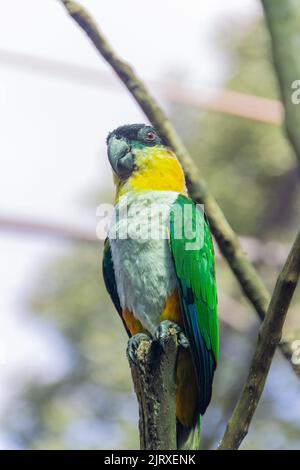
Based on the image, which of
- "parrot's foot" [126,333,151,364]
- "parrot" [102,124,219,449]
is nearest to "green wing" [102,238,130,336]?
"parrot" [102,124,219,449]

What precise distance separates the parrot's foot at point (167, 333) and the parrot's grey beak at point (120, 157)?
0.51m

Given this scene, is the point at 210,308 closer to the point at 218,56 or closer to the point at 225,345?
the point at 225,345

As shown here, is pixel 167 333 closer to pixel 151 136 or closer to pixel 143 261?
pixel 143 261

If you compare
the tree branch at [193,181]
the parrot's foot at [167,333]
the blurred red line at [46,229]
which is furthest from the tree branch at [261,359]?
the blurred red line at [46,229]

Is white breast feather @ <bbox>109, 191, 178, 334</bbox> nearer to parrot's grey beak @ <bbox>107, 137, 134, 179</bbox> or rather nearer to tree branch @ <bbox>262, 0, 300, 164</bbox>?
parrot's grey beak @ <bbox>107, 137, 134, 179</bbox>

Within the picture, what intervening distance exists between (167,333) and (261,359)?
0.38m

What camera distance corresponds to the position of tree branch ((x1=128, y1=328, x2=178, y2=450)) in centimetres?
173

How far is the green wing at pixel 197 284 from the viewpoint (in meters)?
2.05

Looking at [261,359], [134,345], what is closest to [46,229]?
[134,345]

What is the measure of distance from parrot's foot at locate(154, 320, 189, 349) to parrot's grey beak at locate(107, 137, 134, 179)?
507 mm

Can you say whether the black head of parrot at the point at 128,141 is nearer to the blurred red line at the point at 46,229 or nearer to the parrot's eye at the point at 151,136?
the parrot's eye at the point at 151,136

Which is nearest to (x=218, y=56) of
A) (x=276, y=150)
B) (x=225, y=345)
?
(x=276, y=150)

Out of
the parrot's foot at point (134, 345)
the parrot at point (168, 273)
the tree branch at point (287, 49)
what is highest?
the tree branch at point (287, 49)

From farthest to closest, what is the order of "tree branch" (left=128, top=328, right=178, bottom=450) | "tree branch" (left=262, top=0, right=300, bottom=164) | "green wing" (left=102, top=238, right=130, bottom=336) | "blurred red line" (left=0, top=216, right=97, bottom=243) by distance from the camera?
"blurred red line" (left=0, top=216, right=97, bottom=243) < "green wing" (left=102, top=238, right=130, bottom=336) < "tree branch" (left=262, top=0, right=300, bottom=164) < "tree branch" (left=128, top=328, right=178, bottom=450)
